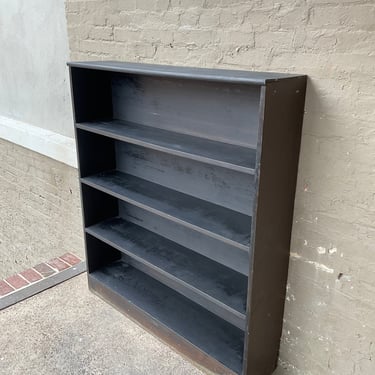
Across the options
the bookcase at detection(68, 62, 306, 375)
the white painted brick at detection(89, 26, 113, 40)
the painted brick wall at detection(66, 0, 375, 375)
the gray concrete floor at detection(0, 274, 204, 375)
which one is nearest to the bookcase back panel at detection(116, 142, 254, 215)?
the bookcase at detection(68, 62, 306, 375)

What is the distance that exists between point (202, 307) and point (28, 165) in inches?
91.1

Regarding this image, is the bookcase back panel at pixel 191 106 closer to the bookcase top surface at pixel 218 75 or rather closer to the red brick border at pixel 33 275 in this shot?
the bookcase top surface at pixel 218 75

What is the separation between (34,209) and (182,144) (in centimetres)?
245

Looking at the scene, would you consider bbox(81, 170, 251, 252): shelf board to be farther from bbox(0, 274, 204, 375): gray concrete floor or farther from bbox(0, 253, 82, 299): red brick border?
bbox(0, 253, 82, 299): red brick border

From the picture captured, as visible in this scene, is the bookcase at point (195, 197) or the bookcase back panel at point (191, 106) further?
the bookcase back panel at point (191, 106)

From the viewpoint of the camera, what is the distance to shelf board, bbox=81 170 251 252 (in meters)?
1.81

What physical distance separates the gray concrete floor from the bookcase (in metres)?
0.07

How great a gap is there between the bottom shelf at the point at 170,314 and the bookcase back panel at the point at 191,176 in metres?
0.67

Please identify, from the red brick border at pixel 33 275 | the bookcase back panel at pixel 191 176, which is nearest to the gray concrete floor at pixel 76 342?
the red brick border at pixel 33 275

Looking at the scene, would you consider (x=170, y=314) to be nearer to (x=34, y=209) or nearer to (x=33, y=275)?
(x=33, y=275)

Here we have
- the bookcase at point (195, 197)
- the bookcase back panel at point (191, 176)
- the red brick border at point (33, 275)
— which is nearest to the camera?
the bookcase at point (195, 197)

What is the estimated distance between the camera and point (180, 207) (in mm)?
2061

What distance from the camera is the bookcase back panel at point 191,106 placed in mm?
1819

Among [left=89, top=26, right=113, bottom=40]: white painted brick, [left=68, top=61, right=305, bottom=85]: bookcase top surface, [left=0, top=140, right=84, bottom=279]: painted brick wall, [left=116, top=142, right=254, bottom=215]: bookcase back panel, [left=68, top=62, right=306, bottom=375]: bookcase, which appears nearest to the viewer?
[left=68, top=61, right=305, bottom=85]: bookcase top surface
